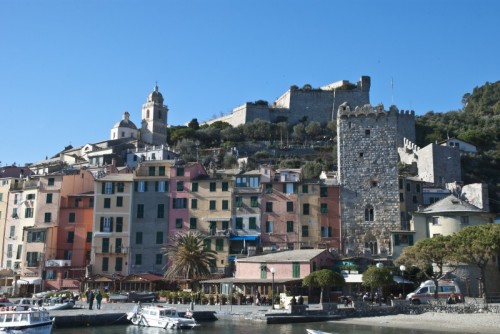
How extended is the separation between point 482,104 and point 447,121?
24752 mm

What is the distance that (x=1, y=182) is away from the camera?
65.9 m

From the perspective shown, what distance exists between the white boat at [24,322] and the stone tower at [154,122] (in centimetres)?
8136

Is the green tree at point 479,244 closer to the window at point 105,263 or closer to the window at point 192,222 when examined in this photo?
the window at point 192,222

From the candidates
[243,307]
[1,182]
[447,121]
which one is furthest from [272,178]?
[447,121]

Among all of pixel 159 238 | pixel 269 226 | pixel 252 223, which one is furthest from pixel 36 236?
pixel 269 226

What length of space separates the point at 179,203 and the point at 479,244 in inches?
1135

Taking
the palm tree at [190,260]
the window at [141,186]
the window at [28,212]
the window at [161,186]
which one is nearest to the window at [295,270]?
the palm tree at [190,260]

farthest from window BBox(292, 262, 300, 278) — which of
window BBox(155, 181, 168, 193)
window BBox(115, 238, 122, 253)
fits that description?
window BBox(115, 238, 122, 253)

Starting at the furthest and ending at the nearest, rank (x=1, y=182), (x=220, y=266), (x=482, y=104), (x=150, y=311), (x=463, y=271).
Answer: (x=482, y=104) < (x=1, y=182) < (x=220, y=266) < (x=463, y=271) < (x=150, y=311)

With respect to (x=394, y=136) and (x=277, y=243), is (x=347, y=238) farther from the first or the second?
(x=394, y=136)

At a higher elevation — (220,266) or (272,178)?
(272,178)

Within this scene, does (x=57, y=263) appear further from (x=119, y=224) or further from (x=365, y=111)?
(x=365, y=111)

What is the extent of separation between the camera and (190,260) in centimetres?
5100

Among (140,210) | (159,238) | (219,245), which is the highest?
(140,210)
